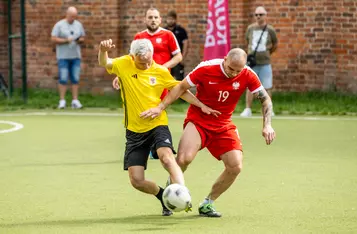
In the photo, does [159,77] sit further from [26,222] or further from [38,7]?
[38,7]

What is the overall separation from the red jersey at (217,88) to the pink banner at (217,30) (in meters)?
11.4

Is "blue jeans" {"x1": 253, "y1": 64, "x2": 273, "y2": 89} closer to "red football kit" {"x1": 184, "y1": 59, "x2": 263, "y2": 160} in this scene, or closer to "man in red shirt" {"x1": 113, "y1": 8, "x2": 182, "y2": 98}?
"man in red shirt" {"x1": 113, "y1": 8, "x2": 182, "y2": 98}

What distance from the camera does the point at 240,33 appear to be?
23.6 meters

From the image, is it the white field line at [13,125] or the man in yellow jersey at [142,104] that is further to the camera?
the white field line at [13,125]

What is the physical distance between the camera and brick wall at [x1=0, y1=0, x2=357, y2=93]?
23.0 meters

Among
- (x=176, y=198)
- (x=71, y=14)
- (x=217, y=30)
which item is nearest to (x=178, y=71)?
(x=217, y=30)

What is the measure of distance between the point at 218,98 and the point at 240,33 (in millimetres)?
13986

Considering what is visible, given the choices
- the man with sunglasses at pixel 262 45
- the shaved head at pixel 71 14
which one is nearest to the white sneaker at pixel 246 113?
the man with sunglasses at pixel 262 45

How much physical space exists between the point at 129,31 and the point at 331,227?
15804mm

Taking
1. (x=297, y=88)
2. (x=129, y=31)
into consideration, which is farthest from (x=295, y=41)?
(x=129, y=31)

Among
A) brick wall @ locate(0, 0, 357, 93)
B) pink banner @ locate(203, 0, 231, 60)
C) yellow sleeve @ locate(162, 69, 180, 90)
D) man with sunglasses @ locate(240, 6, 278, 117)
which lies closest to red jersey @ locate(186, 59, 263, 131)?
yellow sleeve @ locate(162, 69, 180, 90)

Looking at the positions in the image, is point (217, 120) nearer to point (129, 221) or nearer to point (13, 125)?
point (129, 221)

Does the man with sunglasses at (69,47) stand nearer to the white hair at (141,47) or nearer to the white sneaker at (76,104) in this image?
the white sneaker at (76,104)

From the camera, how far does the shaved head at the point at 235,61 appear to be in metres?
9.29
